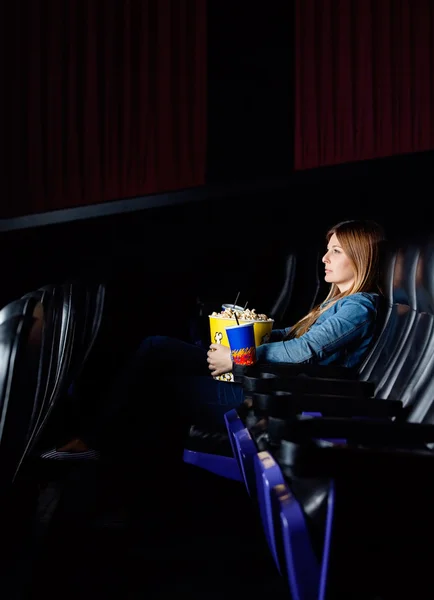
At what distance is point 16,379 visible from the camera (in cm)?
59

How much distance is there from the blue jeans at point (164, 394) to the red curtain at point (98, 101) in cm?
217

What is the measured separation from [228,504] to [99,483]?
0.34 metres

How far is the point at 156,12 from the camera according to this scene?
3635 mm

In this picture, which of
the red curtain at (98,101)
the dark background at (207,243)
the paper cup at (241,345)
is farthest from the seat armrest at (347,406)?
the red curtain at (98,101)

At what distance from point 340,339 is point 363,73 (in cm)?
276

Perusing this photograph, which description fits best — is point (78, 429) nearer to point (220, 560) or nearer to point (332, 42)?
point (220, 560)

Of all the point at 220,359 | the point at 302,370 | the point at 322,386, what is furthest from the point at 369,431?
the point at 220,359

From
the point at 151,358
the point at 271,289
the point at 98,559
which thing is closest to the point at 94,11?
the point at 271,289

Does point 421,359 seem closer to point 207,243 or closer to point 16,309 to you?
point 16,309

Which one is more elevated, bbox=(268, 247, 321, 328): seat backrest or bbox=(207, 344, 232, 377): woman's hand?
bbox=(268, 247, 321, 328): seat backrest

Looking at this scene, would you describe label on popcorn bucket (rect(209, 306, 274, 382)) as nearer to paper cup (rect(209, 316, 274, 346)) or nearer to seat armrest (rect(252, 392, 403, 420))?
paper cup (rect(209, 316, 274, 346))

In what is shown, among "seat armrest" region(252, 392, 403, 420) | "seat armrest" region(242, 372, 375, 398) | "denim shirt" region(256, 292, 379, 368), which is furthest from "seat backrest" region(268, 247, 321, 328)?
"seat armrest" region(252, 392, 403, 420)

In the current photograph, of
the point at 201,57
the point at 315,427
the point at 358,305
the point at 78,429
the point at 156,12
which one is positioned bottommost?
the point at 78,429

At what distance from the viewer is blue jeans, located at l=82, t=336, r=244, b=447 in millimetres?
1438
